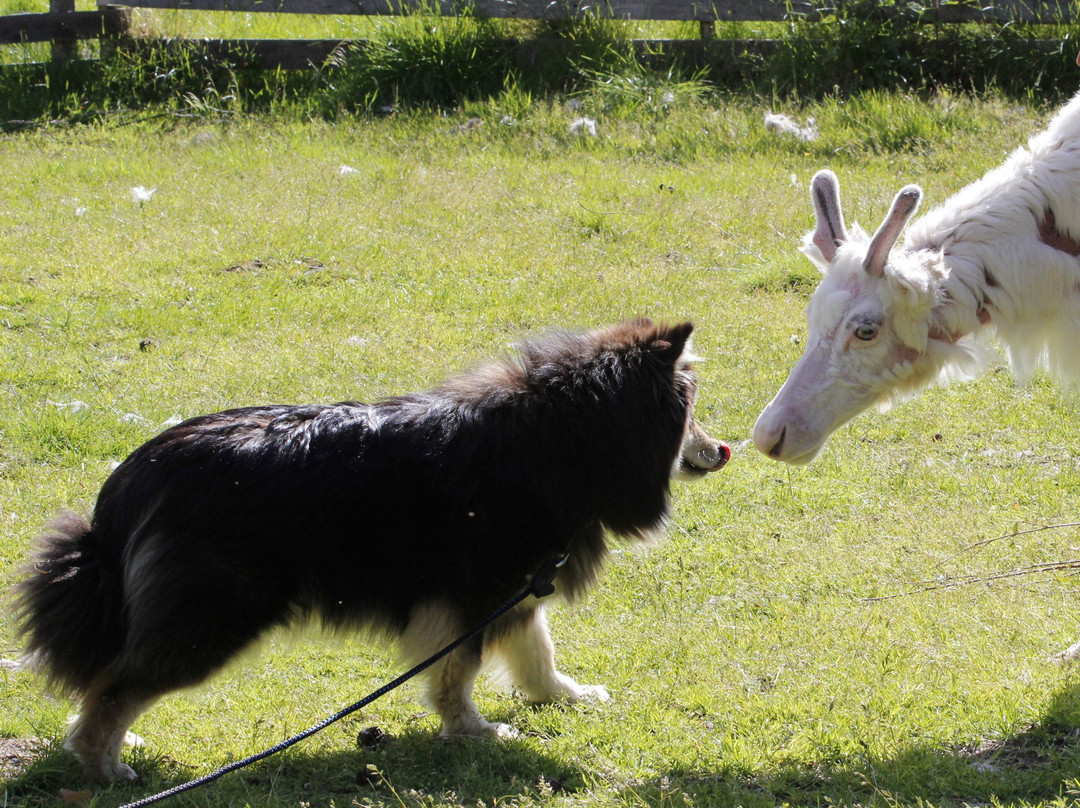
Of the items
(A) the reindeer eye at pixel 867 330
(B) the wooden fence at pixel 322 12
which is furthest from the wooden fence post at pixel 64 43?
(A) the reindeer eye at pixel 867 330

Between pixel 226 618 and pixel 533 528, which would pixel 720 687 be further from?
pixel 226 618

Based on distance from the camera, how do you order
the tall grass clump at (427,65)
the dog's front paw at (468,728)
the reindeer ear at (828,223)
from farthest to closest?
the tall grass clump at (427,65) < the reindeer ear at (828,223) < the dog's front paw at (468,728)

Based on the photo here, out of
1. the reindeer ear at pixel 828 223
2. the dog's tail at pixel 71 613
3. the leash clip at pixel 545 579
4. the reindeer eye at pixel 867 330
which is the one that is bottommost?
the dog's tail at pixel 71 613

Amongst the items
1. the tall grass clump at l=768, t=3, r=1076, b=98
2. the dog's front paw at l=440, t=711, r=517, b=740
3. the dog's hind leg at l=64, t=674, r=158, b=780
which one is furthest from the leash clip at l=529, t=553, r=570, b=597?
the tall grass clump at l=768, t=3, r=1076, b=98

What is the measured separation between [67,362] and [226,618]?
12.8 feet

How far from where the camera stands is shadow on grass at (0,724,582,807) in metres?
3.48

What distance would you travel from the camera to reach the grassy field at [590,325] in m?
3.67

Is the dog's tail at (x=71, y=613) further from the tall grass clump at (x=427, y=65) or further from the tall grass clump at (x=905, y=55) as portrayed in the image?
the tall grass clump at (x=905, y=55)

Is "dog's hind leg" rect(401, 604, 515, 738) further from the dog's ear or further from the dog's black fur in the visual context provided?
the dog's ear

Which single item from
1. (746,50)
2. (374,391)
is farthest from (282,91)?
(374,391)

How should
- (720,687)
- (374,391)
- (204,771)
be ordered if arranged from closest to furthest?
1. (204,771)
2. (720,687)
3. (374,391)

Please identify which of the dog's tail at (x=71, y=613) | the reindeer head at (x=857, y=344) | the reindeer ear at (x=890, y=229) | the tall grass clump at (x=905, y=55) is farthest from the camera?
the tall grass clump at (x=905, y=55)

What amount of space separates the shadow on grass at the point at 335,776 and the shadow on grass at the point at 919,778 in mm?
454

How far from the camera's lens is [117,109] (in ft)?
35.9
